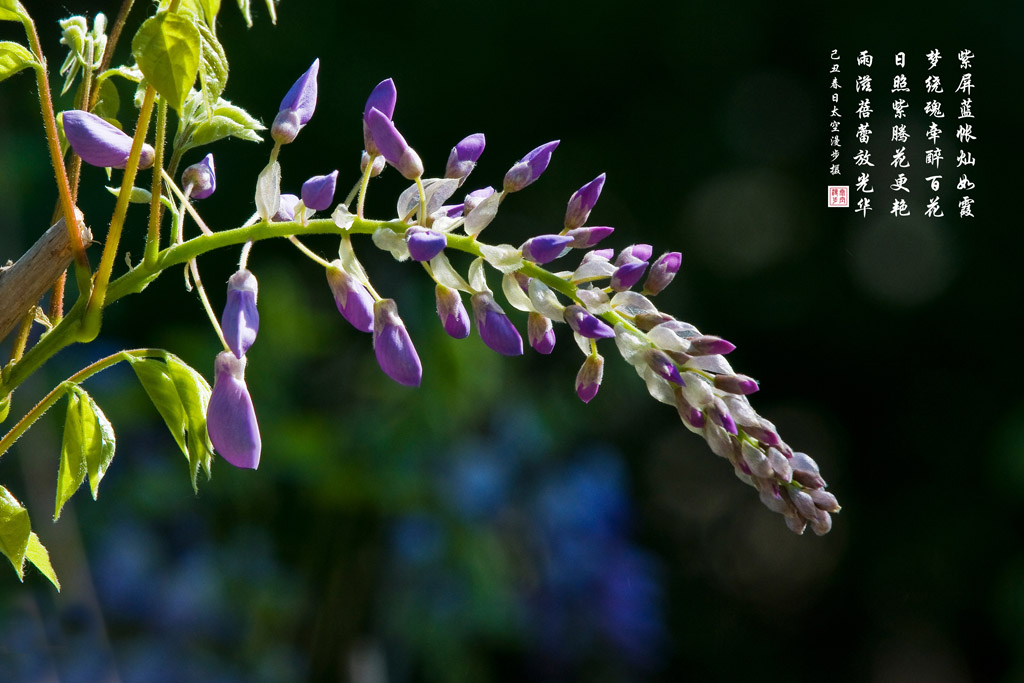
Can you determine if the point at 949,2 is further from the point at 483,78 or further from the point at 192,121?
the point at 192,121

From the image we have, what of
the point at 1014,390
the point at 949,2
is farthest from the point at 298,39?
the point at 1014,390

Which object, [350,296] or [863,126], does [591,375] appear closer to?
[350,296]

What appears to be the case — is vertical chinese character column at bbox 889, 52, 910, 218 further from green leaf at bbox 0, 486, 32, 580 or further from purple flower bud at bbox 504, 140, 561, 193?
green leaf at bbox 0, 486, 32, 580

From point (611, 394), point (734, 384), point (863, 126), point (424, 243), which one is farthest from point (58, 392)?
point (863, 126)

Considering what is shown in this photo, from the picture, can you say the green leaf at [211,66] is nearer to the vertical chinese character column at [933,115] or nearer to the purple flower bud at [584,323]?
the purple flower bud at [584,323]

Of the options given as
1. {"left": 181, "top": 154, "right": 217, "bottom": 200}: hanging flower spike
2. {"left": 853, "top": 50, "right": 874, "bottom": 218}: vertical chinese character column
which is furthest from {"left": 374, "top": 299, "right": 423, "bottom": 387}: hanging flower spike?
{"left": 853, "top": 50, "right": 874, "bottom": 218}: vertical chinese character column

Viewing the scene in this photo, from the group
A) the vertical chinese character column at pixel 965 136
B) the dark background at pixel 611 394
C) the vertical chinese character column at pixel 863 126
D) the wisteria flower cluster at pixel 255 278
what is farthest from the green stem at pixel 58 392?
the vertical chinese character column at pixel 965 136
